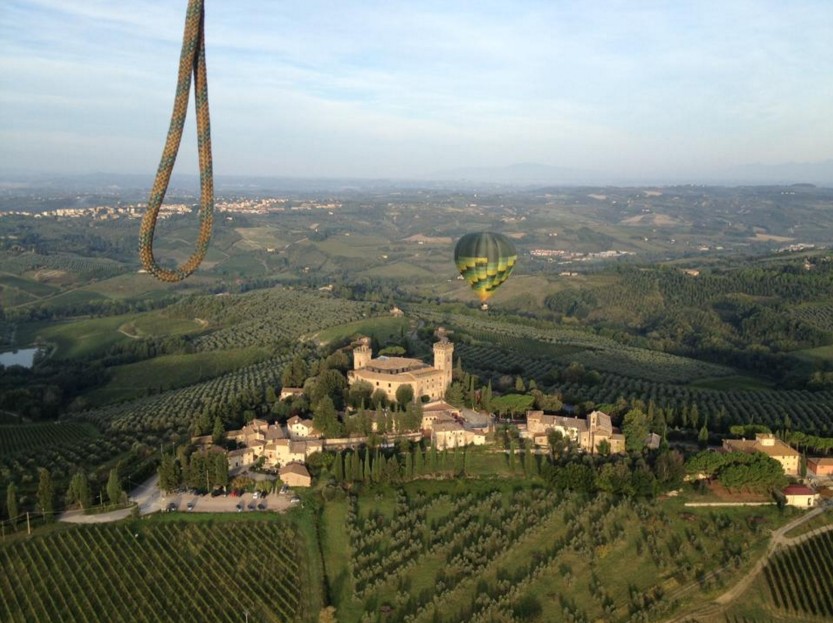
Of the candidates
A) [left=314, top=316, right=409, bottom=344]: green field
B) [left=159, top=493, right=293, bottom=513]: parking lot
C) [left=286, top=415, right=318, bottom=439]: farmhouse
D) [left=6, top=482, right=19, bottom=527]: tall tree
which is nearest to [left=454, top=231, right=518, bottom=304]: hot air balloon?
[left=286, top=415, right=318, bottom=439]: farmhouse

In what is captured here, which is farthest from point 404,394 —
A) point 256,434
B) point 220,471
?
point 220,471

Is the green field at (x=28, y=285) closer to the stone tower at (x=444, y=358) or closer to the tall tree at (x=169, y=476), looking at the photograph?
the stone tower at (x=444, y=358)

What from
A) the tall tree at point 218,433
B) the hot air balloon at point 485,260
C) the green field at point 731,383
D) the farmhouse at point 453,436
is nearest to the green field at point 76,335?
the tall tree at point 218,433

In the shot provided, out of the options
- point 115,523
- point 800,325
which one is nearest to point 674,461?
point 115,523

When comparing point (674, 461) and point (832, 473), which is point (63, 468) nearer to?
point (674, 461)

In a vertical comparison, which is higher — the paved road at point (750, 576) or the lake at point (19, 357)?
the paved road at point (750, 576)
